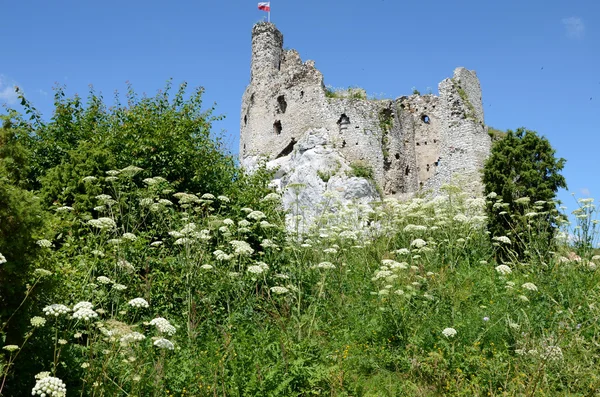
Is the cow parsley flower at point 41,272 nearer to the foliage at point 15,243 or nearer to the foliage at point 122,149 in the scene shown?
the foliage at point 15,243

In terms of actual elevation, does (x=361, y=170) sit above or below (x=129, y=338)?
above

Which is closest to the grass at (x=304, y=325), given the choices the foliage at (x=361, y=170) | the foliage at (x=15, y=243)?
the foliage at (x=15, y=243)

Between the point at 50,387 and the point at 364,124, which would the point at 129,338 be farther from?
the point at 364,124

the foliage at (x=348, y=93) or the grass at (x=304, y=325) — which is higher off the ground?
the foliage at (x=348, y=93)

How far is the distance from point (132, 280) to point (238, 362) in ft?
8.69

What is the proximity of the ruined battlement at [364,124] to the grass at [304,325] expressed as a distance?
13.5m

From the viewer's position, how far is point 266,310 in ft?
23.2

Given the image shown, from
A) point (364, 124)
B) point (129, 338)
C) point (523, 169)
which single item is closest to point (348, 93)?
point (364, 124)

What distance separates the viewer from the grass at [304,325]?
4961 mm

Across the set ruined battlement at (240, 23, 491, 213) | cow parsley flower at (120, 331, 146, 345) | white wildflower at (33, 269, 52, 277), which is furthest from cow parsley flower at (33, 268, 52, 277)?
ruined battlement at (240, 23, 491, 213)

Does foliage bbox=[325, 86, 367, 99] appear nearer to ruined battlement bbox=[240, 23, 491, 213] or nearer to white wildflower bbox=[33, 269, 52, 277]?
ruined battlement bbox=[240, 23, 491, 213]

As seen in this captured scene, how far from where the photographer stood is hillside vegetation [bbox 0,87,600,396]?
4.73 meters

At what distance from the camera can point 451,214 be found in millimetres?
9938

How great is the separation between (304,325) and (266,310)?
726mm
